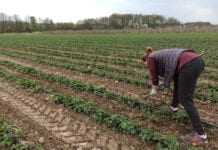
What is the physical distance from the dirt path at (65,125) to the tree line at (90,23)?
224 ft

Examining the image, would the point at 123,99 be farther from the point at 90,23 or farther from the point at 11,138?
the point at 90,23

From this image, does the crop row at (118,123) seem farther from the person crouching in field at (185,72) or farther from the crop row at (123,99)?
the crop row at (123,99)

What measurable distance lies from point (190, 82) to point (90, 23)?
8899 cm

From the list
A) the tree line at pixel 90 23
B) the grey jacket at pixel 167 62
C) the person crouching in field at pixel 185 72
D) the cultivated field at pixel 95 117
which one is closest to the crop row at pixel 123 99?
the cultivated field at pixel 95 117

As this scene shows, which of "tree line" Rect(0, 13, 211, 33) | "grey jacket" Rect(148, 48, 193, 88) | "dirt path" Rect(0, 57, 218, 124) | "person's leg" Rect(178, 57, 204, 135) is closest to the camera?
"person's leg" Rect(178, 57, 204, 135)

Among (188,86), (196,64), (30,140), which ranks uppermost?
(196,64)

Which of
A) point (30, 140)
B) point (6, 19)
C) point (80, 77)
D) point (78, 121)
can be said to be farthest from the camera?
point (6, 19)

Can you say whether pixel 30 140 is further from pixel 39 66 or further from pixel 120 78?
pixel 39 66

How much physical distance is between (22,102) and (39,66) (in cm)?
533

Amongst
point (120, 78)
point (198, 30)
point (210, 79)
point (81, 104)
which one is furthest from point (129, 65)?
point (198, 30)

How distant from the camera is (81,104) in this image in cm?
569

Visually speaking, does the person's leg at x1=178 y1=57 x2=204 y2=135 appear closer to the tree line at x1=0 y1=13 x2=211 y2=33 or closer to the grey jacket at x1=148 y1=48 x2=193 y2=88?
the grey jacket at x1=148 y1=48 x2=193 y2=88

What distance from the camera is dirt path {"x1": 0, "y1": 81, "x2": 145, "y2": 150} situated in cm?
421

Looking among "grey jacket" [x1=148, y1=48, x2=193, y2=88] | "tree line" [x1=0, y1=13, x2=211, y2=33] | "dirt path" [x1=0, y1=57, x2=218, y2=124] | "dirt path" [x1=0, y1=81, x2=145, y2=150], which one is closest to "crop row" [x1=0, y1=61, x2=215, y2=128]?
"dirt path" [x1=0, y1=57, x2=218, y2=124]
